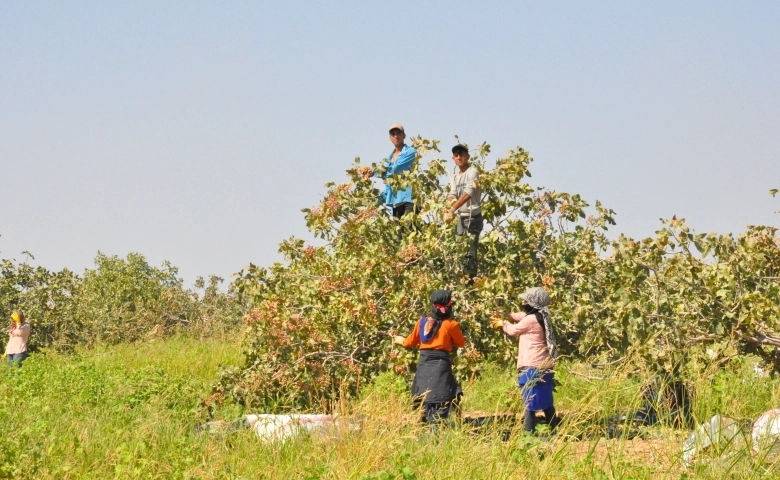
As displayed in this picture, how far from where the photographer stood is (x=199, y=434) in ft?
26.6

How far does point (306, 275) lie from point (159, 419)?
2.19 metres

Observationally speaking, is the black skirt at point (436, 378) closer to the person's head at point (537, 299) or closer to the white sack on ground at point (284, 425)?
the person's head at point (537, 299)

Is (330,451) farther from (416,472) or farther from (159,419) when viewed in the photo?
(159,419)

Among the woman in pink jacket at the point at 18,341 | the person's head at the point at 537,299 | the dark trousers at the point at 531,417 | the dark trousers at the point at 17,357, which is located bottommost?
the dark trousers at the point at 531,417

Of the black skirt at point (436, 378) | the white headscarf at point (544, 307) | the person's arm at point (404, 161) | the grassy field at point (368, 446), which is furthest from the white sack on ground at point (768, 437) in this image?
the person's arm at point (404, 161)

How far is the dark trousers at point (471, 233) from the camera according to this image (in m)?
9.62

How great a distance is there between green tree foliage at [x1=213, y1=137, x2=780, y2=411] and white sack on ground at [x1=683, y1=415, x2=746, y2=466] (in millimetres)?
2343

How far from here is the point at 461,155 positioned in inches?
383

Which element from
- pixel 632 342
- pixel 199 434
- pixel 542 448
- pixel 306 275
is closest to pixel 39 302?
pixel 306 275

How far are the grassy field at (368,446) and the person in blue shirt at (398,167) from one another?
1.76 m

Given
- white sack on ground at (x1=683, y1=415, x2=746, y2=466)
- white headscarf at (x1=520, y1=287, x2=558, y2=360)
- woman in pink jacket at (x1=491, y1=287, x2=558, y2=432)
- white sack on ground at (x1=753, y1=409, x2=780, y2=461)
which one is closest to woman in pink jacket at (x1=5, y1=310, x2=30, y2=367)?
woman in pink jacket at (x1=491, y1=287, x2=558, y2=432)

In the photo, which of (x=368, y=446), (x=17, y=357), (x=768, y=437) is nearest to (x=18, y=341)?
(x=17, y=357)

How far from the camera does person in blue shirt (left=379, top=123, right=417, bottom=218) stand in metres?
10.3

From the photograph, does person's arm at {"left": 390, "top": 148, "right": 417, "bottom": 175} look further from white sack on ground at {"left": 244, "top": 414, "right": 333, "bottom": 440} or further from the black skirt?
white sack on ground at {"left": 244, "top": 414, "right": 333, "bottom": 440}
